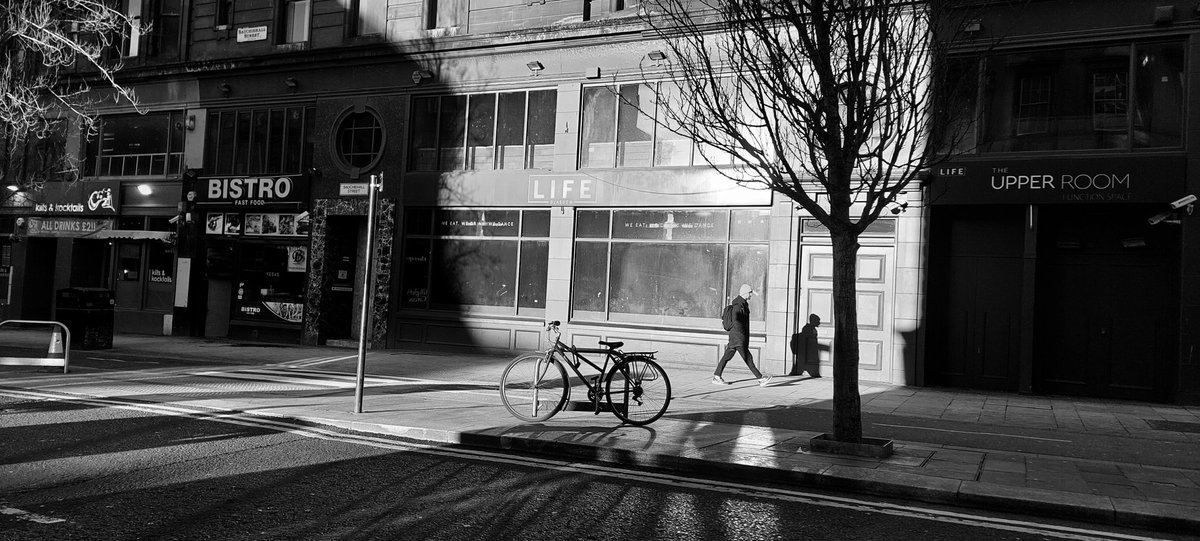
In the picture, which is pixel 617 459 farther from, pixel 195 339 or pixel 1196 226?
pixel 195 339

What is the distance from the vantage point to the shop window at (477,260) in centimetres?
1884

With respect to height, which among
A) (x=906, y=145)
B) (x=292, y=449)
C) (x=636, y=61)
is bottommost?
(x=292, y=449)

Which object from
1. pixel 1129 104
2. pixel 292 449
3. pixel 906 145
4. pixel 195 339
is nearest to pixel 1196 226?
pixel 1129 104

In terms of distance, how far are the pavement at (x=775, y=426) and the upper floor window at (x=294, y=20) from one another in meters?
8.79

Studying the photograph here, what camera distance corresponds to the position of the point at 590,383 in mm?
9914

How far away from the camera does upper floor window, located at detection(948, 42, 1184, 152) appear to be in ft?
46.2

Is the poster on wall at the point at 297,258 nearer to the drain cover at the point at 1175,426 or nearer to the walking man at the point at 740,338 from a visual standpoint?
the walking man at the point at 740,338

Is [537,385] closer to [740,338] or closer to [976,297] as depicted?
[740,338]

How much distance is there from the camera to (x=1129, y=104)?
46.9ft

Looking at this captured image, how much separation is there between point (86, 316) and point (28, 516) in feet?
46.4

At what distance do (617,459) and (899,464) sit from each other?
2.57 meters

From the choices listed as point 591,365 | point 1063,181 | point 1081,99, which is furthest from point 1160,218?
point 591,365

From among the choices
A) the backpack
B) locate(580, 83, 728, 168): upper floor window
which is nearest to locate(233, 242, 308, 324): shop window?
locate(580, 83, 728, 168): upper floor window

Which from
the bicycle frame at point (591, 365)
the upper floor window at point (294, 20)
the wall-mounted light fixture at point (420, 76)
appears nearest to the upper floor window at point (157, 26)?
the upper floor window at point (294, 20)
